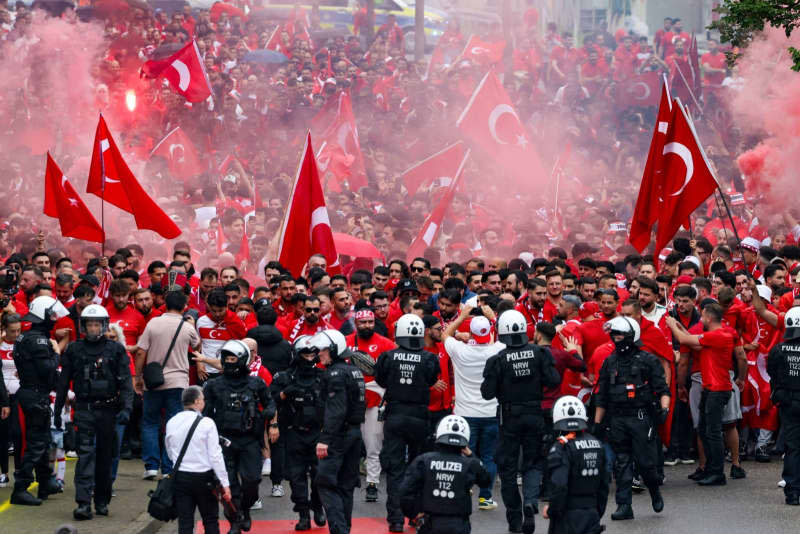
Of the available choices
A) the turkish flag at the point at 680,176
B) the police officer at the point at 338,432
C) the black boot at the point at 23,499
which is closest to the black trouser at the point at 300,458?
the police officer at the point at 338,432

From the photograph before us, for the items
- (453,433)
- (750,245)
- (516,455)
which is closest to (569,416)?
(453,433)

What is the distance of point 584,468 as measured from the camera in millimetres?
8461

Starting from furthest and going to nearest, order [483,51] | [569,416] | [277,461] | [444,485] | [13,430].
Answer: [483,51]
[13,430]
[277,461]
[569,416]
[444,485]

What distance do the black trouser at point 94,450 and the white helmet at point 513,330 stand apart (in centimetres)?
334

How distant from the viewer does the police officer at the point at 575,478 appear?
27.8 feet

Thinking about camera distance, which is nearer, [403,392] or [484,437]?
[403,392]

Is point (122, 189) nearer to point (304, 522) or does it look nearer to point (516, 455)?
point (304, 522)

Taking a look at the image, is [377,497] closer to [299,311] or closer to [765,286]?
[299,311]

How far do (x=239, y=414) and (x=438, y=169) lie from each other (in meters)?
11.5

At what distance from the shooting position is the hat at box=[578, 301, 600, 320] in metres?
12.5

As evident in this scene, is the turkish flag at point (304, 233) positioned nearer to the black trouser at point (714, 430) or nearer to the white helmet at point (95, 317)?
the white helmet at point (95, 317)

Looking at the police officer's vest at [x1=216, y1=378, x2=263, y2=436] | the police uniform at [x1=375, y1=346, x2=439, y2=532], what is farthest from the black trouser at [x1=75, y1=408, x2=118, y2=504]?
the police uniform at [x1=375, y1=346, x2=439, y2=532]

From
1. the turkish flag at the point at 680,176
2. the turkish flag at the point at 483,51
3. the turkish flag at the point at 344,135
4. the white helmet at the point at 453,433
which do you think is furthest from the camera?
the turkish flag at the point at 483,51

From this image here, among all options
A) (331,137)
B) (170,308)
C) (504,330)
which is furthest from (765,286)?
(331,137)
